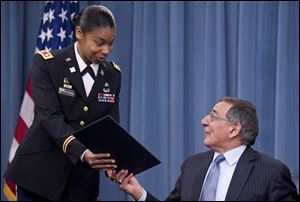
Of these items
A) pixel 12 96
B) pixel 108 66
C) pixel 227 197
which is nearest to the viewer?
pixel 227 197

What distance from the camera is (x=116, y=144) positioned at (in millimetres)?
2486

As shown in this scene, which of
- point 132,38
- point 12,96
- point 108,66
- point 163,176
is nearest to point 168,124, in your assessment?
point 163,176

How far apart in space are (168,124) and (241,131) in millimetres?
1843

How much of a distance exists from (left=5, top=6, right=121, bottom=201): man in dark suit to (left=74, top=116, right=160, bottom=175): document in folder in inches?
8.3

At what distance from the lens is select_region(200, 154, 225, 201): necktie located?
8.37ft

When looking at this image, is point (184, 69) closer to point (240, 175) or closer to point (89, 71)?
point (89, 71)

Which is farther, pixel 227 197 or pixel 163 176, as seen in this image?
pixel 163 176

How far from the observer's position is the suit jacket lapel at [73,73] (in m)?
2.74

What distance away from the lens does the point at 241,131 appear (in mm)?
2746

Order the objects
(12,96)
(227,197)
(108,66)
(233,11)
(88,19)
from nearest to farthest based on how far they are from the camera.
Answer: (227,197), (88,19), (108,66), (233,11), (12,96)

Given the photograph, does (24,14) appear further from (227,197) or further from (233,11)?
(227,197)

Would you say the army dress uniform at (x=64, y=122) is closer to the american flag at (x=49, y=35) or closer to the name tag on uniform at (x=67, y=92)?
the name tag on uniform at (x=67, y=92)

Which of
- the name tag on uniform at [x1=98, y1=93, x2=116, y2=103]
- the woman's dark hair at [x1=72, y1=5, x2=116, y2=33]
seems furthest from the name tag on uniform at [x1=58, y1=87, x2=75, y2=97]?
the woman's dark hair at [x1=72, y1=5, x2=116, y2=33]

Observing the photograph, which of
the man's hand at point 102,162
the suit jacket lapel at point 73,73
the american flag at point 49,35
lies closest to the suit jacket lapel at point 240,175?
the man's hand at point 102,162
